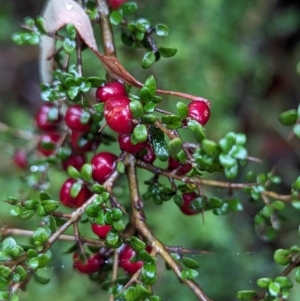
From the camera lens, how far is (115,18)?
97 centimetres

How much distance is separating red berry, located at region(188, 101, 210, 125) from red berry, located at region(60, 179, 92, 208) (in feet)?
0.86

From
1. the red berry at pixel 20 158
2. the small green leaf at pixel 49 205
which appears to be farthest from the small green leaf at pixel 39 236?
the red berry at pixel 20 158

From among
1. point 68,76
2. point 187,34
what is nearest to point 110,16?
point 68,76

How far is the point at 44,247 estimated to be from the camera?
2.60 ft

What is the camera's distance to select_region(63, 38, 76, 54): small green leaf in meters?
0.90

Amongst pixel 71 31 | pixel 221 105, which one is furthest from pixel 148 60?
pixel 221 105

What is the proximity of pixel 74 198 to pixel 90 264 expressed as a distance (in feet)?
0.39

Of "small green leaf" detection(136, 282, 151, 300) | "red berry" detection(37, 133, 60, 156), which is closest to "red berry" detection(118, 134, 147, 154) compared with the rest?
"small green leaf" detection(136, 282, 151, 300)

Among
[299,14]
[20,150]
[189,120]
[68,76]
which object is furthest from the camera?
[299,14]

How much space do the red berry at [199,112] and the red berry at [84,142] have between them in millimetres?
295

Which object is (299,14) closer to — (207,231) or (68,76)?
(207,231)

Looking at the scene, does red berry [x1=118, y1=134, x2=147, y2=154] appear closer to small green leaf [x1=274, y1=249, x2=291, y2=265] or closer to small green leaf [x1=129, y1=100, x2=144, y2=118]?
small green leaf [x1=129, y1=100, x2=144, y2=118]

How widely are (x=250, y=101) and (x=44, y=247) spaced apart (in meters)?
1.78

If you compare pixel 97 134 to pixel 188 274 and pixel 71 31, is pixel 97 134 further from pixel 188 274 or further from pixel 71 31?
pixel 188 274
